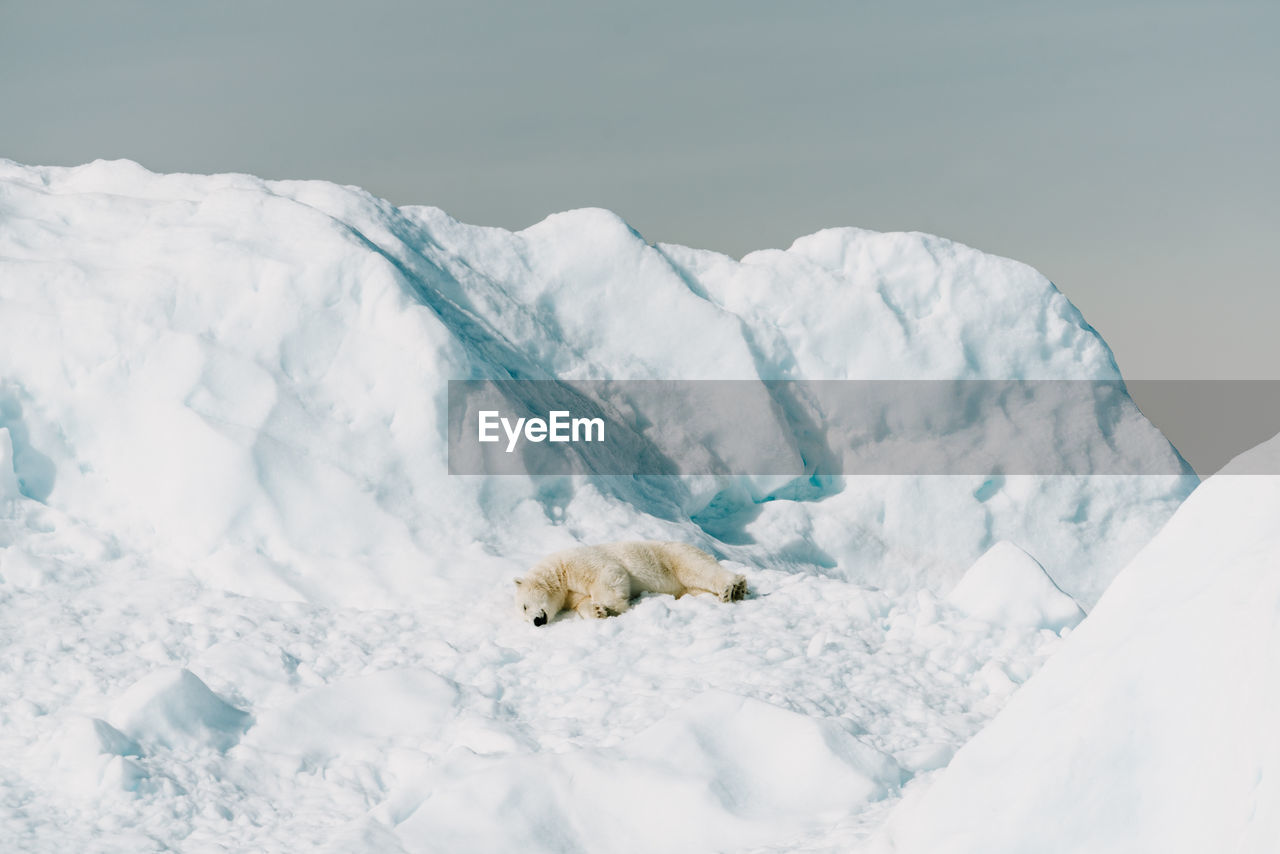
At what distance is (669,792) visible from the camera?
175 inches

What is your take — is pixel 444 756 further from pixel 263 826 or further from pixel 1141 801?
pixel 1141 801

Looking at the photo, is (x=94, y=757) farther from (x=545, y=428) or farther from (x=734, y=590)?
(x=545, y=428)

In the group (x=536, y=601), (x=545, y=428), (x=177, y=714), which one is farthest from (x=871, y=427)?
(x=177, y=714)

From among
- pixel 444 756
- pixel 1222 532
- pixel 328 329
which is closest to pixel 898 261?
pixel 328 329

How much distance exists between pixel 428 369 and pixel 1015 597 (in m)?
4.48

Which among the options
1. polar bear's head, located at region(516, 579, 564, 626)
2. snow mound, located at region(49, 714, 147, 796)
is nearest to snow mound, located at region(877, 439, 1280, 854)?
snow mound, located at region(49, 714, 147, 796)

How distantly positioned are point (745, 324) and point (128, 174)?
6.89m

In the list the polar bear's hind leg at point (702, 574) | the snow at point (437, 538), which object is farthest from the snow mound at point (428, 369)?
the polar bear's hind leg at point (702, 574)

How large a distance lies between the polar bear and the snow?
19cm

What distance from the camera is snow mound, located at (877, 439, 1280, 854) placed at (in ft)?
8.88

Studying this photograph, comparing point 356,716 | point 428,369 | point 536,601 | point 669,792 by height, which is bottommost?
point 356,716

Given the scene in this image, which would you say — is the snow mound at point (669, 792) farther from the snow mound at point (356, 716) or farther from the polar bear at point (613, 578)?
the polar bear at point (613, 578)

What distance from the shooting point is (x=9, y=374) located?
8258 mm

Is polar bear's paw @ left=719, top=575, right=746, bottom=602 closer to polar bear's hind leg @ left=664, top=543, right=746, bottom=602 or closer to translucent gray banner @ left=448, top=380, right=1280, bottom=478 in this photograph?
polar bear's hind leg @ left=664, top=543, right=746, bottom=602
